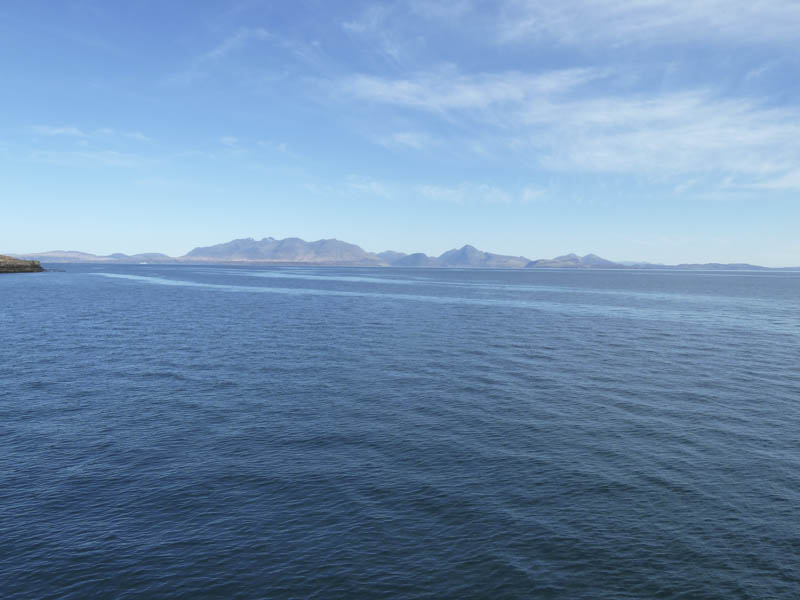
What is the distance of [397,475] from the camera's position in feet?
111

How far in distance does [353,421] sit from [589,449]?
2015 centimetres

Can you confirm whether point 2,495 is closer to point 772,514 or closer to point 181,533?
point 181,533

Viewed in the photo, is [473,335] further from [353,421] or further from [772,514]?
[772,514]

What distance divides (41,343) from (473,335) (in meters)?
73.0

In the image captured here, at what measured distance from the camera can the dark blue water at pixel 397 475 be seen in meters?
24.3

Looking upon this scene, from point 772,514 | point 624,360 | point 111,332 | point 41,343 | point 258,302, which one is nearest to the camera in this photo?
point 772,514

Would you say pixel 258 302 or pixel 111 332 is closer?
pixel 111 332

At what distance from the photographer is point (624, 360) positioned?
70188 mm

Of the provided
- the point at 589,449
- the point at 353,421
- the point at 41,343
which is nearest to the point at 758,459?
the point at 589,449

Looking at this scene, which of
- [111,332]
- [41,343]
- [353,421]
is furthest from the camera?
[111,332]

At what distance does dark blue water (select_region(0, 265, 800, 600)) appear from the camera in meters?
24.3

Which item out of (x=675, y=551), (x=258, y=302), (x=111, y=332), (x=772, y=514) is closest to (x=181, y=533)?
(x=675, y=551)

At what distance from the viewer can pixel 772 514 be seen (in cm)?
2892

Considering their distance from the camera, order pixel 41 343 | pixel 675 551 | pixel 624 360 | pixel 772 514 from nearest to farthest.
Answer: pixel 675 551 → pixel 772 514 → pixel 624 360 → pixel 41 343
